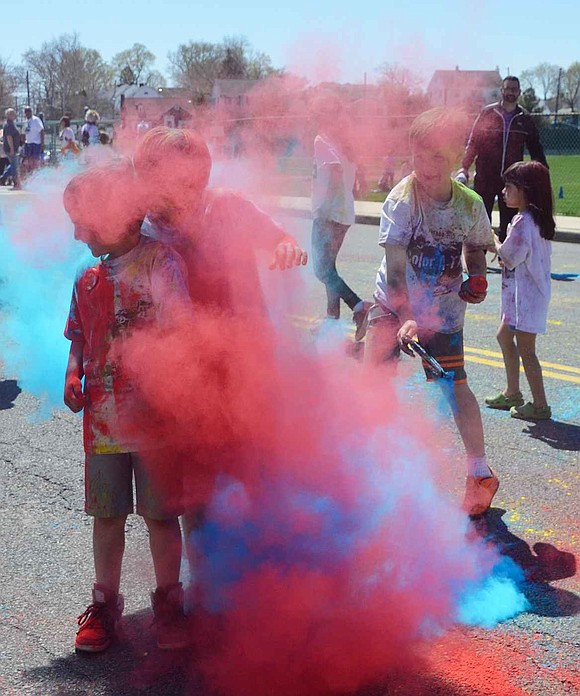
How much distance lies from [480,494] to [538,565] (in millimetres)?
457

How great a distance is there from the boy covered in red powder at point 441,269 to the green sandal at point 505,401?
157cm

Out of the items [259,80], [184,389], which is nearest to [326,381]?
[184,389]

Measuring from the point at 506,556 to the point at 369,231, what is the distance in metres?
11.7

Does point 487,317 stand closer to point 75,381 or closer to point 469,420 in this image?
point 469,420

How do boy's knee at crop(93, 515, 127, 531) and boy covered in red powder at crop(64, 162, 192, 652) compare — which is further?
boy's knee at crop(93, 515, 127, 531)

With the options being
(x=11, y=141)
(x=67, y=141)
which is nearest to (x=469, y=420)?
(x=67, y=141)

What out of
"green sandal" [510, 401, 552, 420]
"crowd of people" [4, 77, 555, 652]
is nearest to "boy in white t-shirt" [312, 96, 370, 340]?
"green sandal" [510, 401, 552, 420]

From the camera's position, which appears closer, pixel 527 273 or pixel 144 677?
pixel 144 677

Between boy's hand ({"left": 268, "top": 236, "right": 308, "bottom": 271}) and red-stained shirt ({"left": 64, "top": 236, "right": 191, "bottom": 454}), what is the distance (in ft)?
1.18

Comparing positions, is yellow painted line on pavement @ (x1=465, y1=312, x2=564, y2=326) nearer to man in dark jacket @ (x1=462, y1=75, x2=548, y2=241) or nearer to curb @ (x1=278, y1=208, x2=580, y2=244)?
man in dark jacket @ (x1=462, y1=75, x2=548, y2=241)

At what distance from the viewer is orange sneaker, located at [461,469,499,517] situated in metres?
3.72

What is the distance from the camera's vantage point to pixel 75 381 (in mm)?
Answer: 2721

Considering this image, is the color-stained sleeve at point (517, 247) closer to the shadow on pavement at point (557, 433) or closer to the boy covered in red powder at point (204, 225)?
the shadow on pavement at point (557, 433)

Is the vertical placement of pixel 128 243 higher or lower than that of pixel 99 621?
higher
